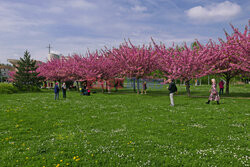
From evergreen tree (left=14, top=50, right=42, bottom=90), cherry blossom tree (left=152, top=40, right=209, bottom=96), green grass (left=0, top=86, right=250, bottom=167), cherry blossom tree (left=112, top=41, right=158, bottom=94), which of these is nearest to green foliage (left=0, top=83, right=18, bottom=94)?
evergreen tree (left=14, top=50, right=42, bottom=90)

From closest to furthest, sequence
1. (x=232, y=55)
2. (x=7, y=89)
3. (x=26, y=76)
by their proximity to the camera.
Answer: (x=232, y=55) < (x=7, y=89) < (x=26, y=76)

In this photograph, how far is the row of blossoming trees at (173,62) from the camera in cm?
2436

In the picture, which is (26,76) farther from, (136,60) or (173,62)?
(173,62)

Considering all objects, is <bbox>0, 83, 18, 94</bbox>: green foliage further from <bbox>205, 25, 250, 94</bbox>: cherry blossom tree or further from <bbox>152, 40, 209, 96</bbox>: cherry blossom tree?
<bbox>205, 25, 250, 94</bbox>: cherry blossom tree

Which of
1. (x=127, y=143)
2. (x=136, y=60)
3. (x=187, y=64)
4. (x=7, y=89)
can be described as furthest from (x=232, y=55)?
(x=7, y=89)

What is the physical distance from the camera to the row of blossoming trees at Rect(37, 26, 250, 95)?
24359mm

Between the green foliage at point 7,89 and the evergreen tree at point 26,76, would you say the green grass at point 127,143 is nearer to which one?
the green foliage at point 7,89

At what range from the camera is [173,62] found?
83.5ft

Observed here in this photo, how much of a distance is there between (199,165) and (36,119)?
10.1 meters

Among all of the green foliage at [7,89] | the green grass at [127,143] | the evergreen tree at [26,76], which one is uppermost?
the evergreen tree at [26,76]

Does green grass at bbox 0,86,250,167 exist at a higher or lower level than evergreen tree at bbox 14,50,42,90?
lower

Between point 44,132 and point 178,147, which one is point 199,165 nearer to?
point 178,147

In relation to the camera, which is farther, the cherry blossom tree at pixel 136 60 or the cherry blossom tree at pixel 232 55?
the cherry blossom tree at pixel 136 60

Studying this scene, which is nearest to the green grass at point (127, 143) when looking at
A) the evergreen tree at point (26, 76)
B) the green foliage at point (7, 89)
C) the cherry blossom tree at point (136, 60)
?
the cherry blossom tree at point (136, 60)
